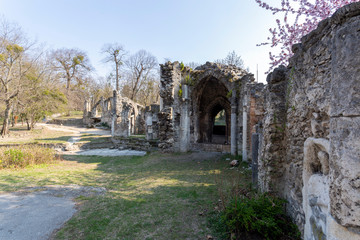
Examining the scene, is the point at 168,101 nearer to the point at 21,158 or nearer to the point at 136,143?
the point at 136,143

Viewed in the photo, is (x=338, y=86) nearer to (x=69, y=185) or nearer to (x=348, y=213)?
(x=348, y=213)

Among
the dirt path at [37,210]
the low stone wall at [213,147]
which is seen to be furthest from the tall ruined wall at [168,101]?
the dirt path at [37,210]

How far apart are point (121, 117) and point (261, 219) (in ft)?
51.2

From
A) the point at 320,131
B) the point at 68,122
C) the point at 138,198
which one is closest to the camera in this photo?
the point at 320,131

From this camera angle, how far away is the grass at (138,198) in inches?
124

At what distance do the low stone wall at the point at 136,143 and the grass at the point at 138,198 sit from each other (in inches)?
167

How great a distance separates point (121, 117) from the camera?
55.3 feet

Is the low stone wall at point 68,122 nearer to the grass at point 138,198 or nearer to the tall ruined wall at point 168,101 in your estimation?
the tall ruined wall at point 168,101

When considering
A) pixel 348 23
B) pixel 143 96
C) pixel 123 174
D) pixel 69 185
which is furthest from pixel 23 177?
pixel 143 96

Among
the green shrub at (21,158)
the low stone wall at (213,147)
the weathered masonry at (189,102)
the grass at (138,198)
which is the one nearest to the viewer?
the grass at (138,198)

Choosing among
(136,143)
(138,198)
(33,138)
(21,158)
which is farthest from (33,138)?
(138,198)

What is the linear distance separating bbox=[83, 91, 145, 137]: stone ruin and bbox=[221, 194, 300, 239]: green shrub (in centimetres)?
1460

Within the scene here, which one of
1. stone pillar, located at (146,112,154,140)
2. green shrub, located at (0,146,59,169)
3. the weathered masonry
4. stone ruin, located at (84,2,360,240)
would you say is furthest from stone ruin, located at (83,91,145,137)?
stone ruin, located at (84,2,360,240)

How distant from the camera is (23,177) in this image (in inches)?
258
